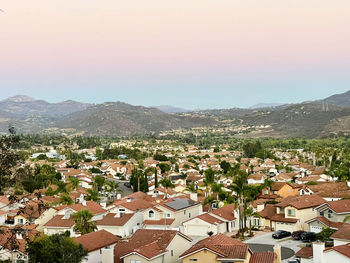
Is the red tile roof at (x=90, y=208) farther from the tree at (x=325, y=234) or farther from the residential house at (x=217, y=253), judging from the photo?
the residential house at (x=217, y=253)

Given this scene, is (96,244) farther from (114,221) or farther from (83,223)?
(114,221)

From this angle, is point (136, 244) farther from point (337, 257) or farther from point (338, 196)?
point (338, 196)

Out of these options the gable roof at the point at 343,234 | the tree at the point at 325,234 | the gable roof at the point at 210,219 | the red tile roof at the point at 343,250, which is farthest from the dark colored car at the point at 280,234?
the red tile roof at the point at 343,250

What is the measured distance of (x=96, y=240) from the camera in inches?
1115

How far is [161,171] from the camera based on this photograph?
88.4m

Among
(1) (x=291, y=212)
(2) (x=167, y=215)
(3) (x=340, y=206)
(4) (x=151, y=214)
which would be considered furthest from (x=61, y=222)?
(3) (x=340, y=206)

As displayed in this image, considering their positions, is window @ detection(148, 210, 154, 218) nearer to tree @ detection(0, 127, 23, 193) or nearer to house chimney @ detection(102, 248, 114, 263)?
house chimney @ detection(102, 248, 114, 263)

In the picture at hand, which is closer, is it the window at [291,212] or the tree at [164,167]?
the window at [291,212]

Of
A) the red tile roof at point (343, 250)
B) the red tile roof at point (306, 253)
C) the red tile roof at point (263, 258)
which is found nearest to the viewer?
the red tile roof at point (263, 258)

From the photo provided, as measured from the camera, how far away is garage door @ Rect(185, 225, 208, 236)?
37.6 meters

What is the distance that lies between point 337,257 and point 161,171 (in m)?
66.3

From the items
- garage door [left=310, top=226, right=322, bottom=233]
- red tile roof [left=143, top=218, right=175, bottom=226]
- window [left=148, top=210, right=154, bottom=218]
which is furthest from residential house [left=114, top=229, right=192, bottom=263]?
window [left=148, top=210, right=154, bottom=218]

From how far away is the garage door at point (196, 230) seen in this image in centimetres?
3756

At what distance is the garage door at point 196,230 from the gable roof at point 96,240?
986cm
